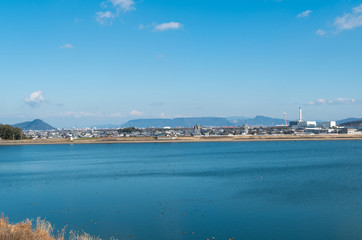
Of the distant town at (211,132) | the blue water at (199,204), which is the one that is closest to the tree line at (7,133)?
the distant town at (211,132)

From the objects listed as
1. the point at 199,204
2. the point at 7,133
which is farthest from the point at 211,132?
the point at 199,204

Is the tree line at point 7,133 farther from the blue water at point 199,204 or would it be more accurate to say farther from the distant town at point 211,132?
the blue water at point 199,204

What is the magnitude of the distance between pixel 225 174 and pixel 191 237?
45.7 feet

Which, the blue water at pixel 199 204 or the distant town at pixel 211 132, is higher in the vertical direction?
the distant town at pixel 211 132

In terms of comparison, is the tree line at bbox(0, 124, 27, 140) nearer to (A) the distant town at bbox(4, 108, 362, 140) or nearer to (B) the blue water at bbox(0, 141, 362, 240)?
(A) the distant town at bbox(4, 108, 362, 140)

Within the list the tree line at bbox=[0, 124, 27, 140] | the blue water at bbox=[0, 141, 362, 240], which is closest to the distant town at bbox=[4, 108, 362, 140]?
the tree line at bbox=[0, 124, 27, 140]

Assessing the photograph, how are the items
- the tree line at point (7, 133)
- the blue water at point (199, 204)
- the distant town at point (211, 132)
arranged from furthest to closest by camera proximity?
1. the distant town at point (211, 132)
2. the tree line at point (7, 133)
3. the blue water at point (199, 204)

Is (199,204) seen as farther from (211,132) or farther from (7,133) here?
(211,132)

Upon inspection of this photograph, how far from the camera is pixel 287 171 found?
25.3 metres

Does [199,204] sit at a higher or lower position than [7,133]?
lower

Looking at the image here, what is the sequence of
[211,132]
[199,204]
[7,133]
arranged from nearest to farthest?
[199,204]
[7,133]
[211,132]

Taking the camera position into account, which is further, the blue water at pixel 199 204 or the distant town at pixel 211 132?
the distant town at pixel 211 132

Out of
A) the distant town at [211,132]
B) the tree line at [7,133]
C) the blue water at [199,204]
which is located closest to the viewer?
the blue water at [199,204]

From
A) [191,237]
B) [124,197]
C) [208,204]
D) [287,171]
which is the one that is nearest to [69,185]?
[124,197]
